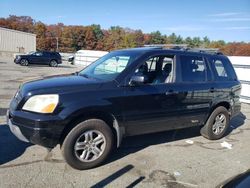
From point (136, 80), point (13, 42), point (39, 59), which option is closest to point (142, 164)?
point (136, 80)

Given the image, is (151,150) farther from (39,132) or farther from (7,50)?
(7,50)

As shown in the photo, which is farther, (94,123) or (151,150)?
(151,150)

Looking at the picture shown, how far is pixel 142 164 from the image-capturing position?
15.2 feet

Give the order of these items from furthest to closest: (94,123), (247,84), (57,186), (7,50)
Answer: (7,50)
(247,84)
(94,123)
(57,186)

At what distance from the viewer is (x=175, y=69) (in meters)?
5.37

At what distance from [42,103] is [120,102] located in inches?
47.9

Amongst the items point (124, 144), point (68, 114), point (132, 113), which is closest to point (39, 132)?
point (68, 114)

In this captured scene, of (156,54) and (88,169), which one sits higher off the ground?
(156,54)

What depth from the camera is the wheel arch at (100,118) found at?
414cm

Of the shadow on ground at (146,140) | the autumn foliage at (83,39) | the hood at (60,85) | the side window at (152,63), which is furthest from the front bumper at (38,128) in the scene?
the autumn foliage at (83,39)

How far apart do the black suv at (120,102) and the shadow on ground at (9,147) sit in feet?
2.04

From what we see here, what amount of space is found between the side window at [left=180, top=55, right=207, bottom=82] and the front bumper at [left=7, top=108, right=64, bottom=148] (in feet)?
8.87

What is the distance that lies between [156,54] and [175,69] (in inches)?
20.2

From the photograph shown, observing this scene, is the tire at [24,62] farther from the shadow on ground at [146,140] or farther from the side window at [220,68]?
the side window at [220,68]
